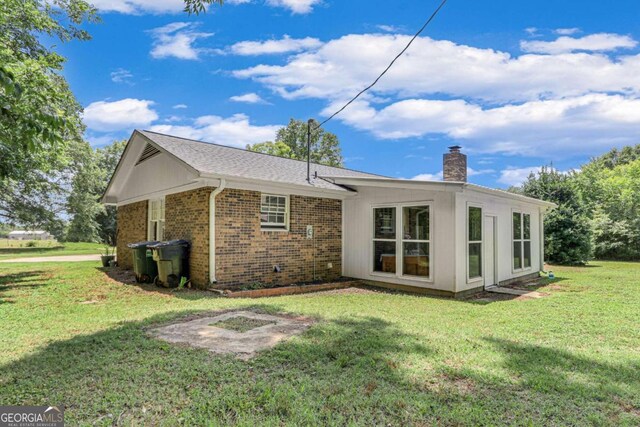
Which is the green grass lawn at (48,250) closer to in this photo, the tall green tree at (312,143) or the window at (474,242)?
the tall green tree at (312,143)

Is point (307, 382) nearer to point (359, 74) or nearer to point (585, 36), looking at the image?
point (359, 74)

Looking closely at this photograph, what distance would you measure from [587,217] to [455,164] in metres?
12.8

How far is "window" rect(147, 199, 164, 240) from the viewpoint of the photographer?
11.4m

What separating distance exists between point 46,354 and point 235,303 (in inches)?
128

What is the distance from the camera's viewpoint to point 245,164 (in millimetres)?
10188

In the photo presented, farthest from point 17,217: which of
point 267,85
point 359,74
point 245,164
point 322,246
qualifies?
point 359,74

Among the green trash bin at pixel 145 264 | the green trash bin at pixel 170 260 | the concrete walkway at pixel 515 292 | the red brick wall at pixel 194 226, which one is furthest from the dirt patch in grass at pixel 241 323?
the concrete walkway at pixel 515 292

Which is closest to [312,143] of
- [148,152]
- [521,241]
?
[148,152]

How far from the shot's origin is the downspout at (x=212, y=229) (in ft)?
27.5

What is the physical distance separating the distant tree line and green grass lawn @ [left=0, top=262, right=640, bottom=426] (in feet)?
41.4

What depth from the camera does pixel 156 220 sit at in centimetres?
1190

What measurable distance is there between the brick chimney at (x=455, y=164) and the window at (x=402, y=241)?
4.00 metres

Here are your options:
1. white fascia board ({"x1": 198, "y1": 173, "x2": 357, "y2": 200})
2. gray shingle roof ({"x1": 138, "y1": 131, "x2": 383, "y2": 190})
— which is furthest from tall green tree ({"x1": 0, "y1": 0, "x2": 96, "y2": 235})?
white fascia board ({"x1": 198, "y1": 173, "x2": 357, "y2": 200})

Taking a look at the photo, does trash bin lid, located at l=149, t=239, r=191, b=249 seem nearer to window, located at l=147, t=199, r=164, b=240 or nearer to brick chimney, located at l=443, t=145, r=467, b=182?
window, located at l=147, t=199, r=164, b=240
